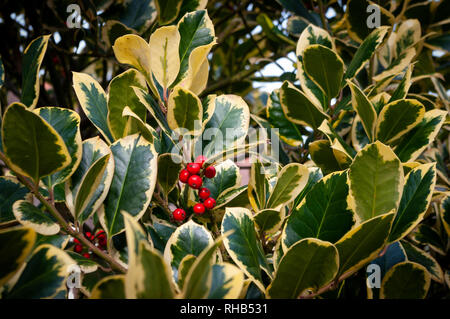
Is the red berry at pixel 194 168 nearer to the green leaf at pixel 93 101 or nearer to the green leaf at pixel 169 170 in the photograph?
the green leaf at pixel 169 170

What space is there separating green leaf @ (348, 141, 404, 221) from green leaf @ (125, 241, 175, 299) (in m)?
0.29

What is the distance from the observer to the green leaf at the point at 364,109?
2.22 feet

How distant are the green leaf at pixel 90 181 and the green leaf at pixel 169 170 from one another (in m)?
0.10

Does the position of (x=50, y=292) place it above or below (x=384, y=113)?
below

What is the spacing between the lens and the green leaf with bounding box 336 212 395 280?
460 mm

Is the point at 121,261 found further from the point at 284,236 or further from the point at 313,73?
the point at 313,73

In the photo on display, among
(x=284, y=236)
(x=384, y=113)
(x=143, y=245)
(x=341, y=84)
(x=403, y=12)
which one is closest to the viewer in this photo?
(x=143, y=245)

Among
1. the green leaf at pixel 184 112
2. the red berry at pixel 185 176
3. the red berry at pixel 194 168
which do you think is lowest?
the red berry at pixel 185 176

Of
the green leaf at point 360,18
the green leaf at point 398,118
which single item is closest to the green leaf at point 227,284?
the green leaf at point 398,118

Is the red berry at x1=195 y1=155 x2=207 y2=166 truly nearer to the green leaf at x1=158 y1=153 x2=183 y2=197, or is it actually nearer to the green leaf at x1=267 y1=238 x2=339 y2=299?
the green leaf at x1=158 y1=153 x2=183 y2=197

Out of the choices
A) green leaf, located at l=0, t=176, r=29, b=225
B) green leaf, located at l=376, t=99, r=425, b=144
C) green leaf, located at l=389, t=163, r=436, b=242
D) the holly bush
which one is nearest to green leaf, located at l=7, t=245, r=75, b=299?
the holly bush
